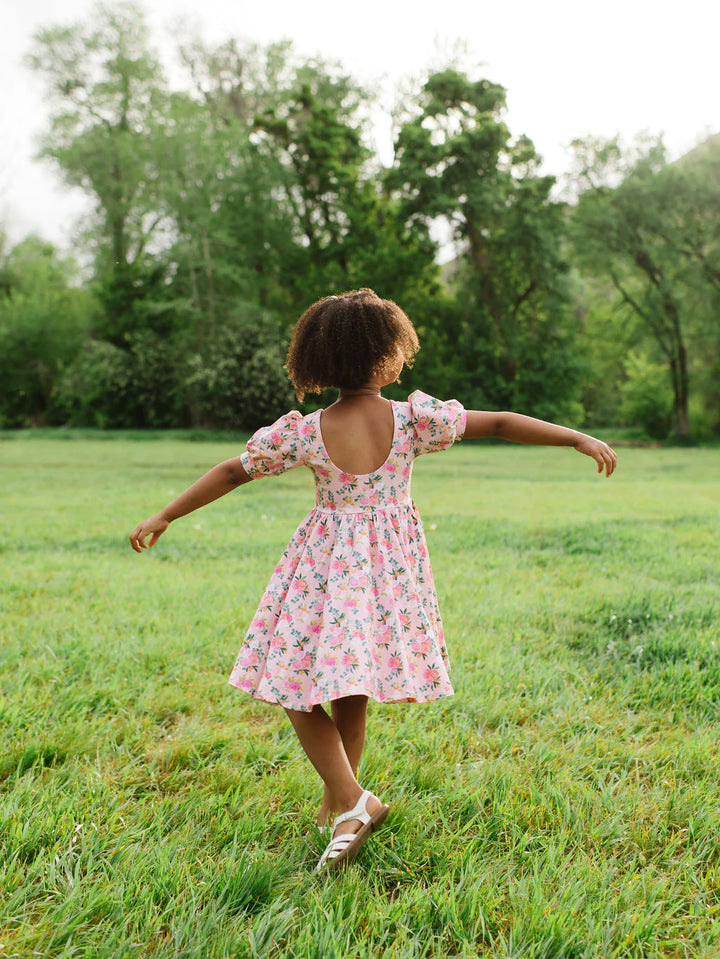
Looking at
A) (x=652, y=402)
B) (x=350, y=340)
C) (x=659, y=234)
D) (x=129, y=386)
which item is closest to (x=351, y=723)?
(x=350, y=340)

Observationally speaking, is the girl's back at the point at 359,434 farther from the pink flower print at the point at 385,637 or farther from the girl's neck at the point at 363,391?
the pink flower print at the point at 385,637

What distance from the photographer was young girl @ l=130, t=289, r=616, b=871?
81.6 inches

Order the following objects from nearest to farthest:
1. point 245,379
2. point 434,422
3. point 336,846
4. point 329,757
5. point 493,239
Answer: point 336,846 → point 329,757 → point 434,422 → point 245,379 → point 493,239

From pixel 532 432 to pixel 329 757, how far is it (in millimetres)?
1116

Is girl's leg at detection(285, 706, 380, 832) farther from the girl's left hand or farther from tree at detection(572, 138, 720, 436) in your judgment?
tree at detection(572, 138, 720, 436)

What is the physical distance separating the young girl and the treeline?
24.9 metres

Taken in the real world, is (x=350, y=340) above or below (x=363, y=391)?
above

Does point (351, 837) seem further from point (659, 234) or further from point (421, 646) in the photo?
point (659, 234)

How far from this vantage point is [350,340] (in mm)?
2186

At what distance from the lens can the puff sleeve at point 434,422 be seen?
2.20 m

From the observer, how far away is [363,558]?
2.12m

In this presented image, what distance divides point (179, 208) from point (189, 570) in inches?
1074

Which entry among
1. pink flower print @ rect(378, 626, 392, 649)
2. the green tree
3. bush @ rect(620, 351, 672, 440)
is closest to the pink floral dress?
pink flower print @ rect(378, 626, 392, 649)

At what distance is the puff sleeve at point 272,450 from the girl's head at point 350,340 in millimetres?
186
